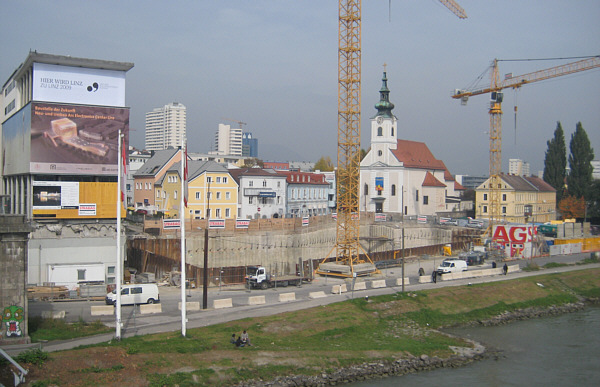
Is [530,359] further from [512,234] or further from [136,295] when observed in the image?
[512,234]

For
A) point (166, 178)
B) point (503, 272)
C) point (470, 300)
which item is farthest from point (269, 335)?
point (166, 178)

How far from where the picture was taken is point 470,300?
38219mm

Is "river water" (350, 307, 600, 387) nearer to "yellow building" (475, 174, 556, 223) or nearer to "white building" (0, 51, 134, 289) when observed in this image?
"white building" (0, 51, 134, 289)

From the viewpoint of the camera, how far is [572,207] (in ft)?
304

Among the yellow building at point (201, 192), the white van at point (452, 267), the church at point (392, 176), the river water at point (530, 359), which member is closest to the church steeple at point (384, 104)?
the church at point (392, 176)

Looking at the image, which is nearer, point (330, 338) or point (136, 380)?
point (136, 380)

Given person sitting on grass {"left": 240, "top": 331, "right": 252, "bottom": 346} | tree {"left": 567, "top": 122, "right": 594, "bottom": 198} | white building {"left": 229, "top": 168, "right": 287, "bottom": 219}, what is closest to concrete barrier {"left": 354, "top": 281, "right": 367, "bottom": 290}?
person sitting on grass {"left": 240, "top": 331, "right": 252, "bottom": 346}

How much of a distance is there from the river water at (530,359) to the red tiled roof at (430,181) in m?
58.0

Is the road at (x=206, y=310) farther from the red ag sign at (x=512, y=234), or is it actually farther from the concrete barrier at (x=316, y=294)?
the red ag sign at (x=512, y=234)

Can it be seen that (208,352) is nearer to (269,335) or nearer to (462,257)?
(269,335)

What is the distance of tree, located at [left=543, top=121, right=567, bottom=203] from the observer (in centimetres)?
9575

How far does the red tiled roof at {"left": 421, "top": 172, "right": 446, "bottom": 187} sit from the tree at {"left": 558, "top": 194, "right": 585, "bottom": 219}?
801 inches

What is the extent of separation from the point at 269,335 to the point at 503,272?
93.1ft

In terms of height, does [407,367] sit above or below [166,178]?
below
